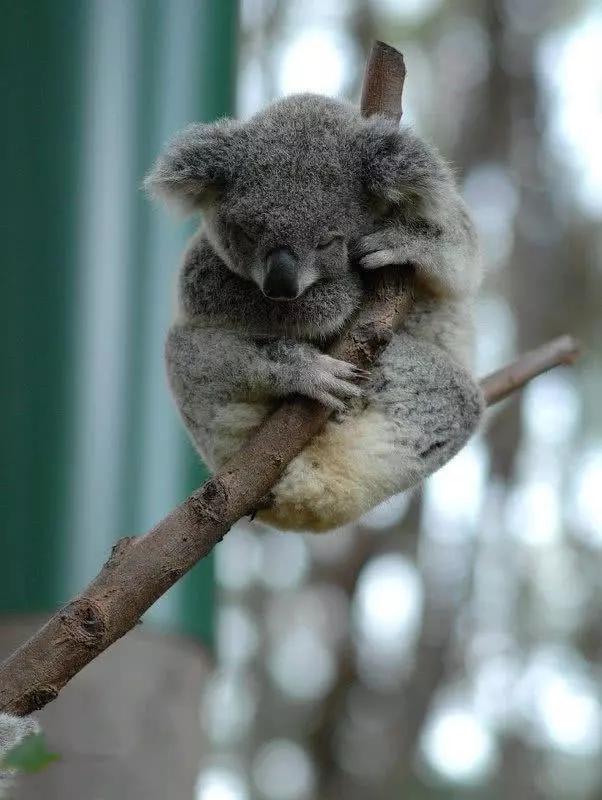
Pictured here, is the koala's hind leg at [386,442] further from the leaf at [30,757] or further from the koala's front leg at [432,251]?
the leaf at [30,757]

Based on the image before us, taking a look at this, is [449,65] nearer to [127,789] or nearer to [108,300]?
[108,300]

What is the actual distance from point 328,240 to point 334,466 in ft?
1.92

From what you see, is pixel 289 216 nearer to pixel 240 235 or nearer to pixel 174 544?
pixel 240 235

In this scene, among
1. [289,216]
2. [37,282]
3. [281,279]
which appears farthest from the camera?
[37,282]

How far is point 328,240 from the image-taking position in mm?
2623

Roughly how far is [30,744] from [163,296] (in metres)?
3.50

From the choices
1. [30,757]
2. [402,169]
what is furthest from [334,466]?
[30,757]

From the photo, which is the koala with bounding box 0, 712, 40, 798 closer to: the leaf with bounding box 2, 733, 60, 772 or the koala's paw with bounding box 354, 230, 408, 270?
the leaf with bounding box 2, 733, 60, 772

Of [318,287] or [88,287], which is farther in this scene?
[88,287]

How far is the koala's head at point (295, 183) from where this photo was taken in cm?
259

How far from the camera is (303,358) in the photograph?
2572 millimetres

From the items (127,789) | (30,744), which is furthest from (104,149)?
(30,744)

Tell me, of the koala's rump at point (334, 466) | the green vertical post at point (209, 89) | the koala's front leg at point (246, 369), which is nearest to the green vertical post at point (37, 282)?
the green vertical post at point (209, 89)

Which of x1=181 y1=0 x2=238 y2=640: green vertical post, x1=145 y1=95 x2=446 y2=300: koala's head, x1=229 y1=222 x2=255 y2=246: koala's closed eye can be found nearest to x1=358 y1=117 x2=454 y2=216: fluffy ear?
x1=145 y1=95 x2=446 y2=300: koala's head
